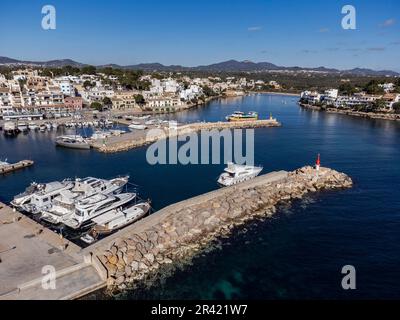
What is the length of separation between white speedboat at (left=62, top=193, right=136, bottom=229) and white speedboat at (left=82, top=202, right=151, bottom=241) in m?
0.36

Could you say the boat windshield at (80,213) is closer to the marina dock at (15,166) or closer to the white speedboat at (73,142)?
the marina dock at (15,166)

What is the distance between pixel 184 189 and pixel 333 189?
9857mm

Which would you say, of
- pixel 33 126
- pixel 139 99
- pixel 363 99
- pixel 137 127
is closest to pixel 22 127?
pixel 33 126

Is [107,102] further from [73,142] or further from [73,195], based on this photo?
[73,195]

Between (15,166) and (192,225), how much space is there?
58.7 feet

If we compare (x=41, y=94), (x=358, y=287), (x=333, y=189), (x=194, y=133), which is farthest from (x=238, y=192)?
(x=41, y=94)

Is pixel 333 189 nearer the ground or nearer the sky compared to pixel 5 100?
nearer the ground

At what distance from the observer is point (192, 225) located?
51.7 ft

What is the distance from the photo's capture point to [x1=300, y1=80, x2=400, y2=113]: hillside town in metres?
60.6

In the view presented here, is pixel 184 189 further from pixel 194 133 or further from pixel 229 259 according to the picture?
pixel 194 133

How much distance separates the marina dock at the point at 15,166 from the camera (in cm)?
2534

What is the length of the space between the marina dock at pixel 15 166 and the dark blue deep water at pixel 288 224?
76 centimetres

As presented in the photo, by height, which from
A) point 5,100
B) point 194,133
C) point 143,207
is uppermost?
point 5,100

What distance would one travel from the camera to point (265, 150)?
3325 cm
